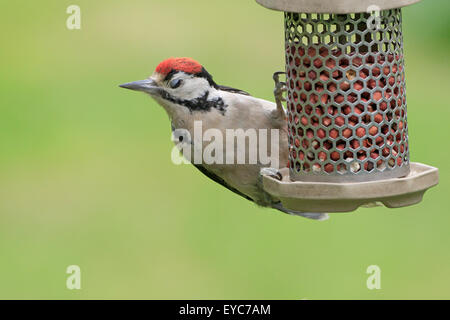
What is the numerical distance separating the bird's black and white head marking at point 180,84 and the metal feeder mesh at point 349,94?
70 cm

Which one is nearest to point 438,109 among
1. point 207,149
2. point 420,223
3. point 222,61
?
point 420,223

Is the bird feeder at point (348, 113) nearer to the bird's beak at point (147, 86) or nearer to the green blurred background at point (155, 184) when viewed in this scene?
the bird's beak at point (147, 86)

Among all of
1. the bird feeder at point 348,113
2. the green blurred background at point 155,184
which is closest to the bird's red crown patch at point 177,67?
the bird feeder at point 348,113

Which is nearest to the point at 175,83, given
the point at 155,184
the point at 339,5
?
the point at 339,5

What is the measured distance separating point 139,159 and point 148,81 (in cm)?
641

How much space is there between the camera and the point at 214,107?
6520 millimetres

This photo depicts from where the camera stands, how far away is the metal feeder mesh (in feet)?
18.4

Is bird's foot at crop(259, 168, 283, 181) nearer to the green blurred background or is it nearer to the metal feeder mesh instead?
the metal feeder mesh

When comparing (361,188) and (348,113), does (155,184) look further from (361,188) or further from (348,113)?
(361,188)

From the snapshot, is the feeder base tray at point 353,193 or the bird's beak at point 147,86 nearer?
the feeder base tray at point 353,193

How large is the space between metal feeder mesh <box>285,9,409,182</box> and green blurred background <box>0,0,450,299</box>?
4567 millimetres

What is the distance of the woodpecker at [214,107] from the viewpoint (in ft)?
20.6

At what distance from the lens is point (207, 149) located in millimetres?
6676

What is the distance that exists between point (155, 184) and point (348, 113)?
263 inches
